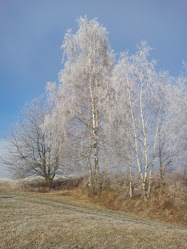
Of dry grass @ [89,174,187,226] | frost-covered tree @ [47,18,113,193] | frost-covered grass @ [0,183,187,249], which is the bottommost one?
frost-covered grass @ [0,183,187,249]

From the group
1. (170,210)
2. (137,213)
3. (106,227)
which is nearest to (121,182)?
(137,213)

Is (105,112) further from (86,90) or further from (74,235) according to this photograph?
(74,235)

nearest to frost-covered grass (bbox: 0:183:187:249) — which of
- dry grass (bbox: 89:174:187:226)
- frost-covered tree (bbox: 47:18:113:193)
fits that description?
dry grass (bbox: 89:174:187:226)

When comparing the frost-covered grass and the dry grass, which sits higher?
the dry grass

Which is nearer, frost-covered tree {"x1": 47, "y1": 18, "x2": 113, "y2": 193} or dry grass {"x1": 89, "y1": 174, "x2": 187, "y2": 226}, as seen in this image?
dry grass {"x1": 89, "y1": 174, "x2": 187, "y2": 226}

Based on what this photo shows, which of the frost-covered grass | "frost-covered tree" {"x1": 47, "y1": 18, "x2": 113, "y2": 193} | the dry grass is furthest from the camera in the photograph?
"frost-covered tree" {"x1": 47, "y1": 18, "x2": 113, "y2": 193}

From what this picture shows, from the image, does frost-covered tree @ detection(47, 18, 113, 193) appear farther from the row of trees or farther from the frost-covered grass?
the frost-covered grass

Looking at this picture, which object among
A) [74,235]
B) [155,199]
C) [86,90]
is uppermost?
[86,90]

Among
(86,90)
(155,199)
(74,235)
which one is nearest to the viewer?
(74,235)

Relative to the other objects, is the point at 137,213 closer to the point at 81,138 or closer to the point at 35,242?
the point at 81,138

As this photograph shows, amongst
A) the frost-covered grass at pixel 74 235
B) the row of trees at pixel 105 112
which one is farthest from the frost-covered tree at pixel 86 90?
the frost-covered grass at pixel 74 235

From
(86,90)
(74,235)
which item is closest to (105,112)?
(86,90)

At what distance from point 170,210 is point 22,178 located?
48.5ft

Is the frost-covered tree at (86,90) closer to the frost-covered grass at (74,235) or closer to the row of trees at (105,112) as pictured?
the row of trees at (105,112)
